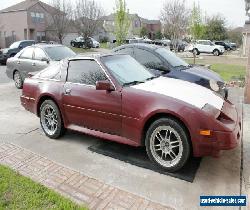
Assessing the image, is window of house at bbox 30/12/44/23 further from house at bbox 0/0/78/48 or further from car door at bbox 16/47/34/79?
car door at bbox 16/47/34/79

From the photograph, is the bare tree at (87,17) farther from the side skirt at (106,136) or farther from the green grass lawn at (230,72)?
the side skirt at (106,136)

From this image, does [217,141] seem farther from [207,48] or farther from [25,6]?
[25,6]

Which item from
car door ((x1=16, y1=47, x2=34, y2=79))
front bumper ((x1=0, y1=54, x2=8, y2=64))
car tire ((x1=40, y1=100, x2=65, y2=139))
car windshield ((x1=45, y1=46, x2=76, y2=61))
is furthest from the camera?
front bumper ((x1=0, y1=54, x2=8, y2=64))

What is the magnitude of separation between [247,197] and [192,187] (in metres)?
0.66

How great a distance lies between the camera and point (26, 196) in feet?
12.3

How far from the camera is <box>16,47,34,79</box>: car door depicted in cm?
1017

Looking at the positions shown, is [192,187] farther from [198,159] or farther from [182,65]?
[182,65]

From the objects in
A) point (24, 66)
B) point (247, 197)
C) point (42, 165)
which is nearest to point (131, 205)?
point (247, 197)

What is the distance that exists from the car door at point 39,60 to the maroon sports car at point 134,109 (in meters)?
3.88

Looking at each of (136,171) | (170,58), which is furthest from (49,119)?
(170,58)

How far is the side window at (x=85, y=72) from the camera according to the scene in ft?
16.4

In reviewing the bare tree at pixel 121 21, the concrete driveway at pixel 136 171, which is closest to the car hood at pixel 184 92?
the concrete driveway at pixel 136 171

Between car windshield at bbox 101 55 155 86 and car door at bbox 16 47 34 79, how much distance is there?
5554mm

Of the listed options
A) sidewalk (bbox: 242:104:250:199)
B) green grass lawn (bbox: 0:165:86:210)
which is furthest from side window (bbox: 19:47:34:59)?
sidewalk (bbox: 242:104:250:199)
